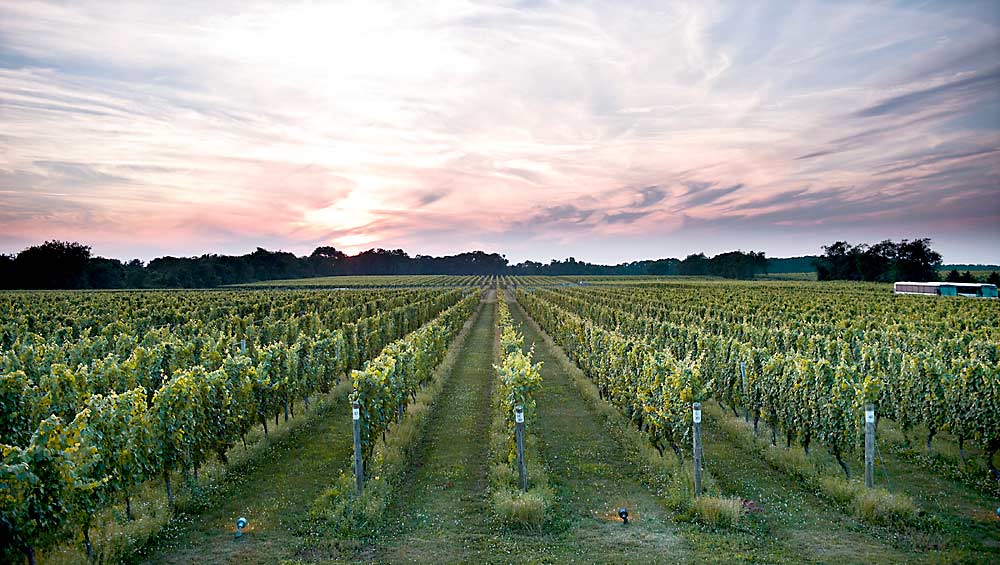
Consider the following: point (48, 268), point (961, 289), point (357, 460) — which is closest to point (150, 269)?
point (48, 268)

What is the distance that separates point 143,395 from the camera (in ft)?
29.5

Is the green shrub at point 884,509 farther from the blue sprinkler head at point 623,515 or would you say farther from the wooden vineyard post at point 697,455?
the blue sprinkler head at point 623,515

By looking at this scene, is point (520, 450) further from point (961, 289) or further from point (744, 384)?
→ point (961, 289)

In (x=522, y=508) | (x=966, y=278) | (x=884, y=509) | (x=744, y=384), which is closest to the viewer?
(x=884, y=509)

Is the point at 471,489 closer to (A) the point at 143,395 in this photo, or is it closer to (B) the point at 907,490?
(A) the point at 143,395

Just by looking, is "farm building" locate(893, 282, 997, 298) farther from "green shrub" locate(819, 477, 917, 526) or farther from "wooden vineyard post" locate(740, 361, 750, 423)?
"green shrub" locate(819, 477, 917, 526)

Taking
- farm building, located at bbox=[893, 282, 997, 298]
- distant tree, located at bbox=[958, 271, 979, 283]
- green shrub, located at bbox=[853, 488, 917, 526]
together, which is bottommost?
green shrub, located at bbox=[853, 488, 917, 526]

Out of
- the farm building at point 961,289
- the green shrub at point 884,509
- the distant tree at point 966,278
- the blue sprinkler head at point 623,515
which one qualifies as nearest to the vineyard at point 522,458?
the green shrub at point 884,509

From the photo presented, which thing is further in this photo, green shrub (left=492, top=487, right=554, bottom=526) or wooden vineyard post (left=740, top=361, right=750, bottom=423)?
wooden vineyard post (left=740, top=361, right=750, bottom=423)

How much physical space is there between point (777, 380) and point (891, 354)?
4.87 meters

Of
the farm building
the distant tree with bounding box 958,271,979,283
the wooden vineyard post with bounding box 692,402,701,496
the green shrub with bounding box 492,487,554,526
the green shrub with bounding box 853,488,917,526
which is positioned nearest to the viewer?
the green shrub with bounding box 853,488,917,526

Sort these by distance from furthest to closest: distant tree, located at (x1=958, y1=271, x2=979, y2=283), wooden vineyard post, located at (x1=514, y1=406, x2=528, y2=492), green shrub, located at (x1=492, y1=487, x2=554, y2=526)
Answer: distant tree, located at (x1=958, y1=271, x2=979, y2=283)
wooden vineyard post, located at (x1=514, y1=406, x2=528, y2=492)
green shrub, located at (x1=492, y1=487, x2=554, y2=526)

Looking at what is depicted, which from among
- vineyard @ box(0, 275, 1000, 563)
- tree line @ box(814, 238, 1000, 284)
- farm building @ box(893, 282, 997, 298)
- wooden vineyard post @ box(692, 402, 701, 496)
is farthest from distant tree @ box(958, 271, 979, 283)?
wooden vineyard post @ box(692, 402, 701, 496)

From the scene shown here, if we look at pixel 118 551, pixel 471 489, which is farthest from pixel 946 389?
pixel 118 551
